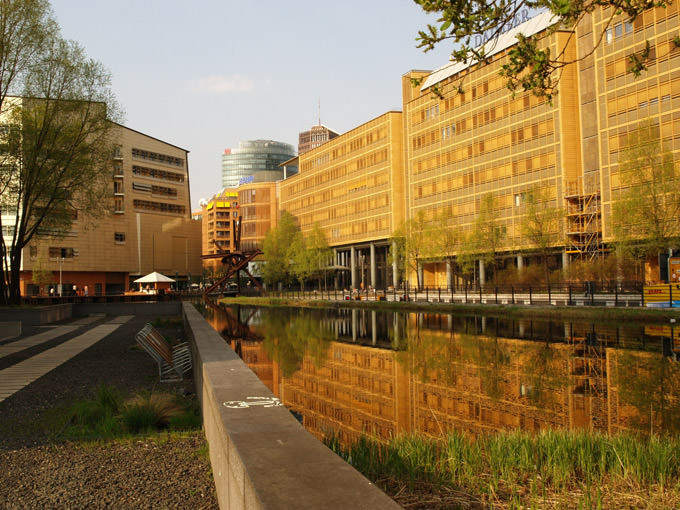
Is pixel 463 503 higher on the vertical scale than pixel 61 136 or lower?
lower

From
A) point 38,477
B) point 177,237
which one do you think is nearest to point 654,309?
point 38,477

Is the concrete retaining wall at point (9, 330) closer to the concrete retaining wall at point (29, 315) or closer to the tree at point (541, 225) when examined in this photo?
the concrete retaining wall at point (29, 315)

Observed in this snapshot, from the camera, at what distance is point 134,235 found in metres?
94.8

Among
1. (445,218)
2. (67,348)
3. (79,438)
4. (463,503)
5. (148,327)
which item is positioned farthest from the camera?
(445,218)

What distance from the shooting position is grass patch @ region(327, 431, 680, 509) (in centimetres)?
498

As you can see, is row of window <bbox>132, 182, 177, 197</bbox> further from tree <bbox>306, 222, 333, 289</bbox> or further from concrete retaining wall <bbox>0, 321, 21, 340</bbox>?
concrete retaining wall <bbox>0, 321, 21, 340</bbox>

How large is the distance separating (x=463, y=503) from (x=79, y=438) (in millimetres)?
4759

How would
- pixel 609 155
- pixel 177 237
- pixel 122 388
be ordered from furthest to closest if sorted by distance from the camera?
1. pixel 177 237
2. pixel 609 155
3. pixel 122 388

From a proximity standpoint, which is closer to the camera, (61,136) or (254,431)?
(254,431)

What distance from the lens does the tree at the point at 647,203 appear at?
3622 cm

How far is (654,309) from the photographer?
91.6 feet

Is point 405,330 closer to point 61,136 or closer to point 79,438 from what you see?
point 61,136

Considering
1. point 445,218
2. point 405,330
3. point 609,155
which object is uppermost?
point 609,155

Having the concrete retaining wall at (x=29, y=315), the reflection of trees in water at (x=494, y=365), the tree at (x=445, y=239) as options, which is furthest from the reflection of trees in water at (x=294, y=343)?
the tree at (x=445, y=239)
